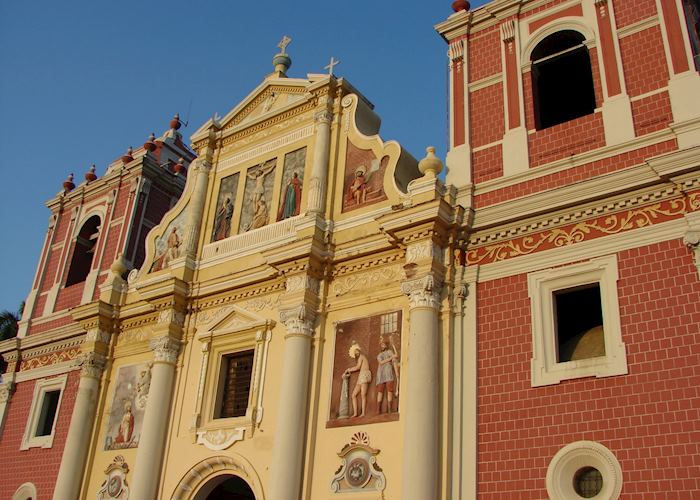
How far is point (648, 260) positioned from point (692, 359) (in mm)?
1565

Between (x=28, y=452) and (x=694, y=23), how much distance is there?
16.4 m

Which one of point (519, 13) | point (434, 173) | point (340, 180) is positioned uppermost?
point (519, 13)

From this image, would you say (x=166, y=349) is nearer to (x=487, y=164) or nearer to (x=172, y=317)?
(x=172, y=317)

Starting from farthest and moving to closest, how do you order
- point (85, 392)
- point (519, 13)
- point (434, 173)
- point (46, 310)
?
point (46, 310) < point (85, 392) < point (519, 13) < point (434, 173)

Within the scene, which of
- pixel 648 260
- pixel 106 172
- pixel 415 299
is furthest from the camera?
pixel 106 172

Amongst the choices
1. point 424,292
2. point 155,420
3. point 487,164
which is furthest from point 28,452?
point 487,164

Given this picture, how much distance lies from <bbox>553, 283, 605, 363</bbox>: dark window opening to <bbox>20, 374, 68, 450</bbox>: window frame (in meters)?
11.9

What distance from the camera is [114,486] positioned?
51.0 ft

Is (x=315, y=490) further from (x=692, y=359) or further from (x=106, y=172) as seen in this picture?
(x=106, y=172)

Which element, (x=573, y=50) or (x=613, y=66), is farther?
(x=573, y=50)

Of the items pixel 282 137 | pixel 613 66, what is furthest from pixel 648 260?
pixel 282 137

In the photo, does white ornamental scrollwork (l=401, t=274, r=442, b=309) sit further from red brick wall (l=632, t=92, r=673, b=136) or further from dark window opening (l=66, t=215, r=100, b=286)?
dark window opening (l=66, t=215, r=100, b=286)

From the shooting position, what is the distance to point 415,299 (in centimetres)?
1212

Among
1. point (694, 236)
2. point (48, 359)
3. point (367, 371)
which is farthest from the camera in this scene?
point (48, 359)
